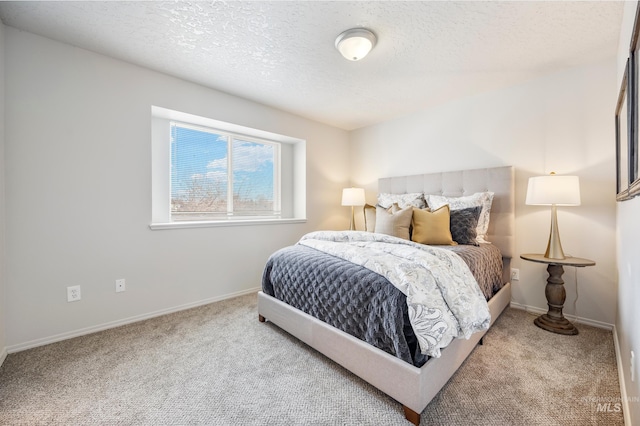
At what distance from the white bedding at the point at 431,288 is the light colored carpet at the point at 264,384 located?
1.30 ft


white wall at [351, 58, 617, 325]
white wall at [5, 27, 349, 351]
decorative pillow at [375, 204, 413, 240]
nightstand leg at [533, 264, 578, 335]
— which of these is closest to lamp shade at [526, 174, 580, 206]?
white wall at [351, 58, 617, 325]

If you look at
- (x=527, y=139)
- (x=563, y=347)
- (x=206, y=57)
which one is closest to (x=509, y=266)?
(x=563, y=347)

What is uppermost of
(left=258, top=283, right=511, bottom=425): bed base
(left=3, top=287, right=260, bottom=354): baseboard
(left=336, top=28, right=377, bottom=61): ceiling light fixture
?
(left=336, top=28, right=377, bottom=61): ceiling light fixture

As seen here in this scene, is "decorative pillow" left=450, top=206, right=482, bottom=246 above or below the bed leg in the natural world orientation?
above

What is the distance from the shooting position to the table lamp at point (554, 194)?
2.07m

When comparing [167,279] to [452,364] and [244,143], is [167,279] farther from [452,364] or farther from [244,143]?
[452,364]

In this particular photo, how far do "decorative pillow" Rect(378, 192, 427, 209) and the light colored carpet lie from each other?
1.42 meters

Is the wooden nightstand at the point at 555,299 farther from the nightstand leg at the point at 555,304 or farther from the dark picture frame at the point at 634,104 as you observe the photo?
the dark picture frame at the point at 634,104

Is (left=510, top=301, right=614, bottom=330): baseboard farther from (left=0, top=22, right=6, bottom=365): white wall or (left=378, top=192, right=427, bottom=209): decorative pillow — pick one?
(left=0, top=22, right=6, bottom=365): white wall

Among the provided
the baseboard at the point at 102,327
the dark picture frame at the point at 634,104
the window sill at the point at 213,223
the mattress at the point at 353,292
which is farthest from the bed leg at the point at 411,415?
the window sill at the point at 213,223

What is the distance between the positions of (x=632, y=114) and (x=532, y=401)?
1.54 m

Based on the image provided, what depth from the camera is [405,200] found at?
3.14m

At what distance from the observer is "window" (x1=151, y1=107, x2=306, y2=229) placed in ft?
9.20

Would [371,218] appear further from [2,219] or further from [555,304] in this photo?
[2,219]
